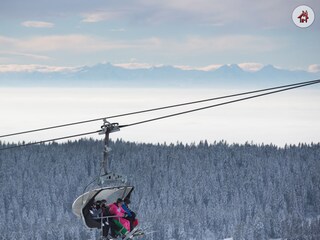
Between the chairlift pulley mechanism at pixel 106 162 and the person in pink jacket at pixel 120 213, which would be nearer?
the chairlift pulley mechanism at pixel 106 162

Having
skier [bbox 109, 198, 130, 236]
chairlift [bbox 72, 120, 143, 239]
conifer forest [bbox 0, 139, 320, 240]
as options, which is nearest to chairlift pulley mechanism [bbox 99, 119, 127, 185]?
chairlift [bbox 72, 120, 143, 239]

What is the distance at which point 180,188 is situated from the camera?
160 metres

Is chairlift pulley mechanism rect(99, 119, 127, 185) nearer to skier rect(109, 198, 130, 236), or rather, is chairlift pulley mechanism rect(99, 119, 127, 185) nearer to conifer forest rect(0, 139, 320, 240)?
skier rect(109, 198, 130, 236)

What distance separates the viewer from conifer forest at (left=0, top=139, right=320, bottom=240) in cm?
12281

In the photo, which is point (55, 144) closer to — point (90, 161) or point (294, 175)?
point (90, 161)

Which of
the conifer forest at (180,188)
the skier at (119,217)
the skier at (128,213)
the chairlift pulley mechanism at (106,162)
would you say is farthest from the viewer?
the conifer forest at (180,188)

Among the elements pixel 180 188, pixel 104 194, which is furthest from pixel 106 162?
pixel 180 188

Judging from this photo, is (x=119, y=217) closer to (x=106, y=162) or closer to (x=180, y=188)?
(x=106, y=162)

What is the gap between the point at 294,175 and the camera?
157500mm

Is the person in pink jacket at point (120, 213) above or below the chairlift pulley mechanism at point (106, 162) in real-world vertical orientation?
below

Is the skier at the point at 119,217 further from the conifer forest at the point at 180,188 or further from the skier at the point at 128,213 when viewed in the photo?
the conifer forest at the point at 180,188

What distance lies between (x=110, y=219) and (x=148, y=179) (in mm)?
127241

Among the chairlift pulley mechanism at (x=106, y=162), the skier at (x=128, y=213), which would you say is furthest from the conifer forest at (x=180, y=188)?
the chairlift pulley mechanism at (x=106, y=162)

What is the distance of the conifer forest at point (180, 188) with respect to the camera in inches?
4835
